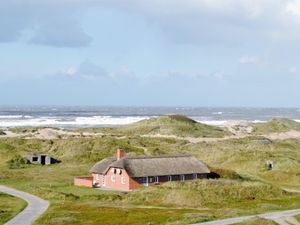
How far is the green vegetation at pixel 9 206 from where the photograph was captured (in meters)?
52.4

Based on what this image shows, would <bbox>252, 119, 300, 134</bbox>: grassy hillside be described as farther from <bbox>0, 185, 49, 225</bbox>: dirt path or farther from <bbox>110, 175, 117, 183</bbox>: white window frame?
<bbox>0, 185, 49, 225</bbox>: dirt path

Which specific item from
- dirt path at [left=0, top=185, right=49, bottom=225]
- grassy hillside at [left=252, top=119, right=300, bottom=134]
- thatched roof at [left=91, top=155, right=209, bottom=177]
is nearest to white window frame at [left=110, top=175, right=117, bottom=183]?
thatched roof at [left=91, top=155, right=209, bottom=177]

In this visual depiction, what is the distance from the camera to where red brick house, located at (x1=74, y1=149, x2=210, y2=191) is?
7312 centimetres

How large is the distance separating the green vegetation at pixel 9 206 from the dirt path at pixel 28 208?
0.63 metres

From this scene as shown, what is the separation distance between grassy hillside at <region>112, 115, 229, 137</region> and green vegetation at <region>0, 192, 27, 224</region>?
9636 centimetres

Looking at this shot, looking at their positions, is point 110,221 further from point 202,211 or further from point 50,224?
point 202,211

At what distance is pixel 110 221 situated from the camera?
50656 millimetres

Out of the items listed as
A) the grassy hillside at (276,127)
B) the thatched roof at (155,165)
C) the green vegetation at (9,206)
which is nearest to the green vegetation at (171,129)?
the grassy hillside at (276,127)

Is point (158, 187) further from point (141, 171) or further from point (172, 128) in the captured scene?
point (172, 128)

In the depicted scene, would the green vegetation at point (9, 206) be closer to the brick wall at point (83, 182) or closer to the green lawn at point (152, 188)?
the green lawn at point (152, 188)

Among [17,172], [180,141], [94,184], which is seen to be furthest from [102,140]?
[94,184]

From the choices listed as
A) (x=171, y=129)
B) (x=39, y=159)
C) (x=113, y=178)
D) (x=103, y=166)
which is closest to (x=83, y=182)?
(x=103, y=166)

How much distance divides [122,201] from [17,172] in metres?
30.4

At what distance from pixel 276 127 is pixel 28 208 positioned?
13805 centimetres
